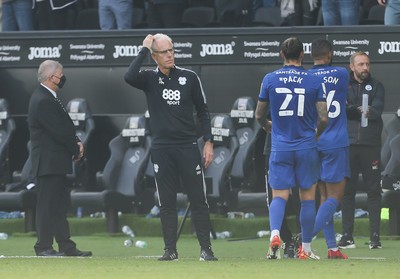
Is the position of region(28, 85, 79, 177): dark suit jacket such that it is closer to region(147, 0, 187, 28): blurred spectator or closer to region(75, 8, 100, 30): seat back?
region(147, 0, 187, 28): blurred spectator

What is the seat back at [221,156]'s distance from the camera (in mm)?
18812

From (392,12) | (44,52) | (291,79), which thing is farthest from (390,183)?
(44,52)

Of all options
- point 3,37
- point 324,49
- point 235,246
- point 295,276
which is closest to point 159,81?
point 324,49

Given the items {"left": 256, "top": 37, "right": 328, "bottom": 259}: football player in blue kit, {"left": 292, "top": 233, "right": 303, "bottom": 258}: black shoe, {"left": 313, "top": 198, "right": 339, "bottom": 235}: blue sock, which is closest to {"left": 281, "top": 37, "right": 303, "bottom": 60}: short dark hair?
{"left": 256, "top": 37, "right": 328, "bottom": 259}: football player in blue kit

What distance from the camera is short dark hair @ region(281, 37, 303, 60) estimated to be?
13477 mm

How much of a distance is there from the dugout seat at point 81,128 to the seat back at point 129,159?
1.13 feet

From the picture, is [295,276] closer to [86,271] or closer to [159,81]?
[86,271]

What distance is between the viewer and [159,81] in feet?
44.8

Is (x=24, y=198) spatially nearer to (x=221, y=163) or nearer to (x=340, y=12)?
(x=221, y=163)

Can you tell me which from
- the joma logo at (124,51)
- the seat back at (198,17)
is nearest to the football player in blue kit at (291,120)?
the joma logo at (124,51)

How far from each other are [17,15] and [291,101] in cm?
868

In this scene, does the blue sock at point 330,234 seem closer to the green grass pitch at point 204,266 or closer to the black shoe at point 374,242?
the green grass pitch at point 204,266

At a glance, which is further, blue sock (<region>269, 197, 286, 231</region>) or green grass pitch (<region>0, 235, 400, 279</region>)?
blue sock (<region>269, 197, 286, 231</region>)

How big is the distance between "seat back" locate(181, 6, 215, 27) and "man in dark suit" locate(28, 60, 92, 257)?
5688 millimetres
